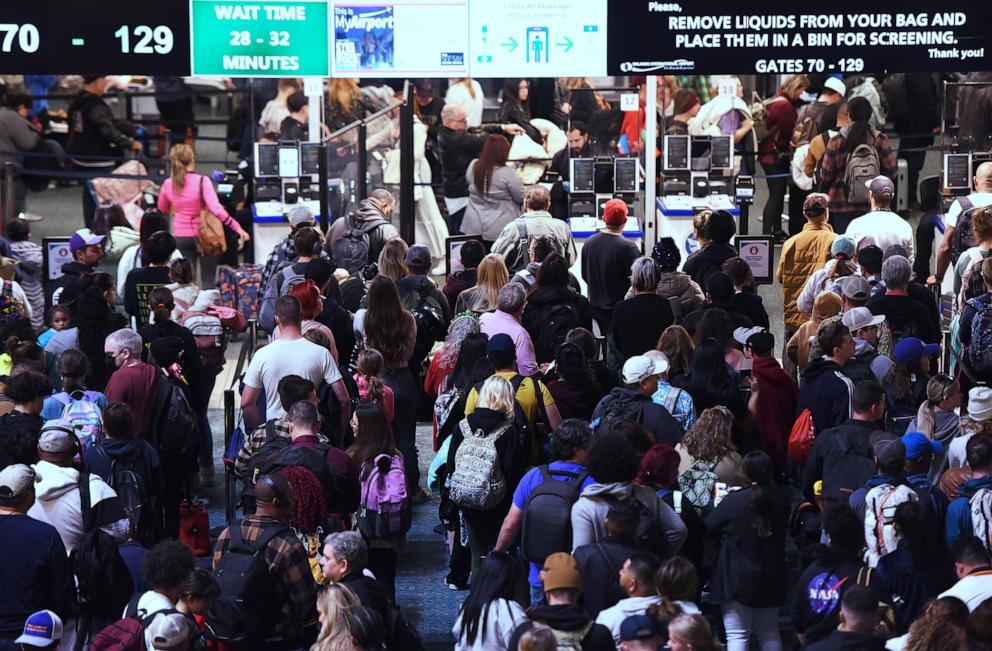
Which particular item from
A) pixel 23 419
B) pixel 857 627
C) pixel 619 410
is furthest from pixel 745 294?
pixel 23 419

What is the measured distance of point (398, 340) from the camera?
30.5 feet

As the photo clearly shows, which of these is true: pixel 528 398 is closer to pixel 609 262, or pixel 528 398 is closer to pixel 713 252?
pixel 713 252

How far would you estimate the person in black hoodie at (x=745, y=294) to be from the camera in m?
9.84

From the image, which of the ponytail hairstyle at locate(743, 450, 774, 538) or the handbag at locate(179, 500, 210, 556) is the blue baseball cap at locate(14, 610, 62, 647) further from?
the ponytail hairstyle at locate(743, 450, 774, 538)

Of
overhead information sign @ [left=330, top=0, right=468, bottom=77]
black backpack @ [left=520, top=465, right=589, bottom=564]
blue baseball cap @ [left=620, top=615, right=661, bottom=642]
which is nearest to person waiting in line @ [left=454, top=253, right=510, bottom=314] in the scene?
black backpack @ [left=520, top=465, right=589, bottom=564]

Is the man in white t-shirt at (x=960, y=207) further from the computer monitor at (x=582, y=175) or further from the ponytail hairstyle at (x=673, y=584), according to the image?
the ponytail hairstyle at (x=673, y=584)

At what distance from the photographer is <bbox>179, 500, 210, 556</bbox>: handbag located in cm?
905

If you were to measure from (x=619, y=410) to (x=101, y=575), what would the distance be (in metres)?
2.70

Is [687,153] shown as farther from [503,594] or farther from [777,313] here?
[503,594]

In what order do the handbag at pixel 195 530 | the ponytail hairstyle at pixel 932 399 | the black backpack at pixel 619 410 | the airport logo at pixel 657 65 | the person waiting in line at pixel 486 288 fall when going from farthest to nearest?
the airport logo at pixel 657 65, the person waiting in line at pixel 486 288, the handbag at pixel 195 530, the ponytail hairstyle at pixel 932 399, the black backpack at pixel 619 410

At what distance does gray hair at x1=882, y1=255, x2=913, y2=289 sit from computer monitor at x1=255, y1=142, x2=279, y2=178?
736 centimetres

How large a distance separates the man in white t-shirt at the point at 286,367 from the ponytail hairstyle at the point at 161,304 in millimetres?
1030

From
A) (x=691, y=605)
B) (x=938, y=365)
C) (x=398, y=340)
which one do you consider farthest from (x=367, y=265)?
(x=691, y=605)

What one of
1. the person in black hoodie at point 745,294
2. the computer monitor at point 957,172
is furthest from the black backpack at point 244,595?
the computer monitor at point 957,172
